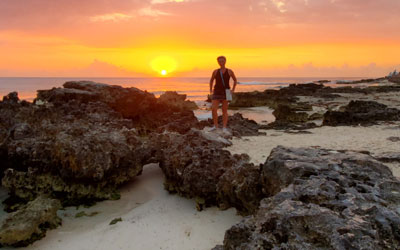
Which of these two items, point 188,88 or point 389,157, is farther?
point 188,88

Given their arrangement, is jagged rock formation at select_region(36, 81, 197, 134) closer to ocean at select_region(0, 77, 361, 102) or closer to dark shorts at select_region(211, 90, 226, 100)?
dark shorts at select_region(211, 90, 226, 100)

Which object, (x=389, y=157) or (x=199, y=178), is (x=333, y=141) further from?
(x=199, y=178)

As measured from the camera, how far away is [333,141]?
→ 24.7ft

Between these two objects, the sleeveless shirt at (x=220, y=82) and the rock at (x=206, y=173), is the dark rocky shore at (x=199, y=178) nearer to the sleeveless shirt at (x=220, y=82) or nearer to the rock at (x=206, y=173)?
the rock at (x=206, y=173)

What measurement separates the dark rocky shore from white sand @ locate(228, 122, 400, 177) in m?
0.59

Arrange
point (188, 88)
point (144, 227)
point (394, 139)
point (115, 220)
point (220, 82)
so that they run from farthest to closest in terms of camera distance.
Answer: point (188, 88)
point (220, 82)
point (394, 139)
point (115, 220)
point (144, 227)

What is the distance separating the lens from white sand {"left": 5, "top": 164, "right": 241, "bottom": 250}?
3.97 metres

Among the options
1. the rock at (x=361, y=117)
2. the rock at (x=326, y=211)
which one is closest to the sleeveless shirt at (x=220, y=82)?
the rock at (x=361, y=117)

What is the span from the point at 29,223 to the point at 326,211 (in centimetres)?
374

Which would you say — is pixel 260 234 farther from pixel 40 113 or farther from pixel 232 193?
pixel 40 113

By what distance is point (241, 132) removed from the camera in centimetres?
934

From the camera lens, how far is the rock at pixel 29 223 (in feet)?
13.1

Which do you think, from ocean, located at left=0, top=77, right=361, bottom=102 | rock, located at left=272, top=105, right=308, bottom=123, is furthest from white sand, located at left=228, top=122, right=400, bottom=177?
ocean, located at left=0, top=77, right=361, bottom=102

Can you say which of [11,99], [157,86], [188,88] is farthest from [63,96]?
[157,86]
